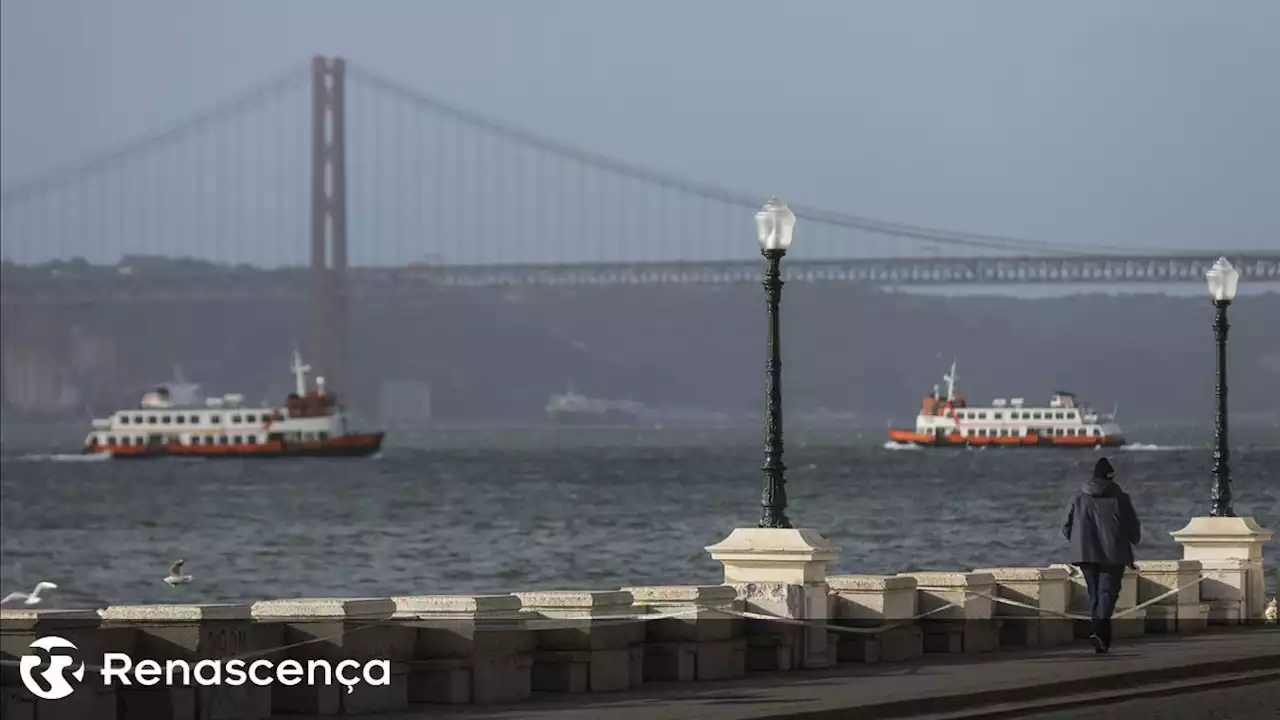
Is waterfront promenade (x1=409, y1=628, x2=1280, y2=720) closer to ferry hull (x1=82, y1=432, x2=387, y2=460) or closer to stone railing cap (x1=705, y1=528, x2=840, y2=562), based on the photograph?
stone railing cap (x1=705, y1=528, x2=840, y2=562)

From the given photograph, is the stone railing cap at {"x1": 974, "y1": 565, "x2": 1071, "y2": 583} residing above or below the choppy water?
above

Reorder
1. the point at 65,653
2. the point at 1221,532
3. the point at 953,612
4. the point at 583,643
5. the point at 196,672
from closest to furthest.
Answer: the point at 65,653 → the point at 196,672 → the point at 583,643 → the point at 953,612 → the point at 1221,532

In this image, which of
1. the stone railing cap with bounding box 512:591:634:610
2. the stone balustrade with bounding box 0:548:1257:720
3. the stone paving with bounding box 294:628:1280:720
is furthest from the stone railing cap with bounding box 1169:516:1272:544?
the stone railing cap with bounding box 512:591:634:610

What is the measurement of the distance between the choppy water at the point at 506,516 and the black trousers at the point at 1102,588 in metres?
37.2

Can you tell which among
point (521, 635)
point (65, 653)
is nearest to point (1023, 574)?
point (521, 635)

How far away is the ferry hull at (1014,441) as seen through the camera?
163 metres

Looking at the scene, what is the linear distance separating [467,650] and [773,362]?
4681mm

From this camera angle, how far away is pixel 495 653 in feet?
50.9

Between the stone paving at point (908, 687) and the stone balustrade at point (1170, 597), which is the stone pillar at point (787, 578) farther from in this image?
the stone balustrade at point (1170, 597)

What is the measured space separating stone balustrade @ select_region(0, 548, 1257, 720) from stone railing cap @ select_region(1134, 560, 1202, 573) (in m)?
1.34

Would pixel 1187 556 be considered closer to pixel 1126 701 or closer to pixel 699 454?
pixel 1126 701

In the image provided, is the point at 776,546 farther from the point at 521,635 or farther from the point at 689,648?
the point at 521,635

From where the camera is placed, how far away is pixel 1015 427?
16500 cm

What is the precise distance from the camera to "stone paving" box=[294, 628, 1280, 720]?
14828 millimetres
